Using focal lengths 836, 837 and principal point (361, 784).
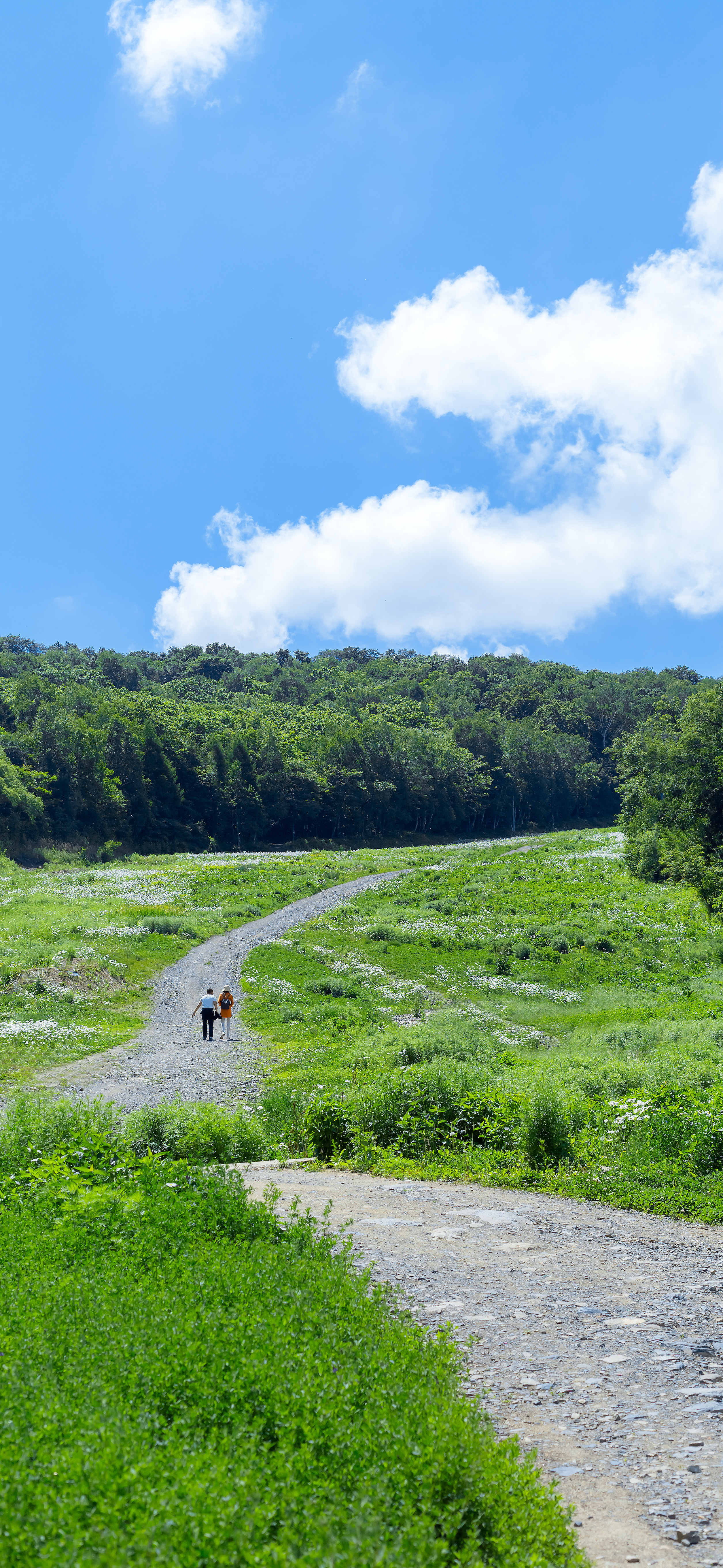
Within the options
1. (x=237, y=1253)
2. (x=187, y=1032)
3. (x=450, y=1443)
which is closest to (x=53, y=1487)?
(x=450, y=1443)

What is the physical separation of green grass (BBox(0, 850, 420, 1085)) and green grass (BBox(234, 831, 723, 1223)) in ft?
14.7

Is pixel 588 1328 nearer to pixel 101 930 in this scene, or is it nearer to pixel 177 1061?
pixel 177 1061

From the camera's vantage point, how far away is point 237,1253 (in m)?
6.51

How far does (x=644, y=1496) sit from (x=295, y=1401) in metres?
1.99

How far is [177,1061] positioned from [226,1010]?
3.29m

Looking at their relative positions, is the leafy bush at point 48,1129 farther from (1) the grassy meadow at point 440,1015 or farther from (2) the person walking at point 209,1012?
(2) the person walking at point 209,1012

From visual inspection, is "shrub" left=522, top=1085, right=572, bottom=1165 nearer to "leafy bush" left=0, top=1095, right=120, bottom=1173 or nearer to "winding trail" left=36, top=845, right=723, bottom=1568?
"winding trail" left=36, top=845, right=723, bottom=1568

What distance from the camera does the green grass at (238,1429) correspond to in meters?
3.37

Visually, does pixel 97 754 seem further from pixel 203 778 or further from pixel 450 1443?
pixel 450 1443

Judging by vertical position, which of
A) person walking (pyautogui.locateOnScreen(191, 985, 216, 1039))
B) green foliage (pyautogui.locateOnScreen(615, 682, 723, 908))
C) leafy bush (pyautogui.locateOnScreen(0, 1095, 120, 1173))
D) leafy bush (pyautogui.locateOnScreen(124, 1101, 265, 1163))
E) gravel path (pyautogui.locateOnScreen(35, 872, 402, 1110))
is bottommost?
gravel path (pyautogui.locateOnScreen(35, 872, 402, 1110))

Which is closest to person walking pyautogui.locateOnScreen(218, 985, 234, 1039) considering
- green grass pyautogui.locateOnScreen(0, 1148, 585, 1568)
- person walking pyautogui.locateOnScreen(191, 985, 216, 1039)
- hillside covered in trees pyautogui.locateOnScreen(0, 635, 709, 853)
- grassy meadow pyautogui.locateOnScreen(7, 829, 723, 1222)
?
person walking pyautogui.locateOnScreen(191, 985, 216, 1039)

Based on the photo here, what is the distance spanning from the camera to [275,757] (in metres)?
117

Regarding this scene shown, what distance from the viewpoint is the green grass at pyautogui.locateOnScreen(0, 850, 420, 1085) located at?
72.5 ft

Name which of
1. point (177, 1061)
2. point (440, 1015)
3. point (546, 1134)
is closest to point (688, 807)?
point (440, 1015)
